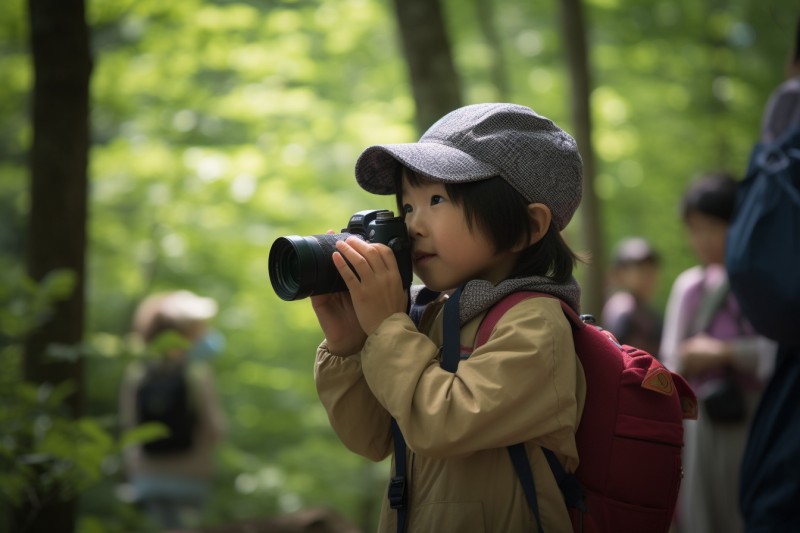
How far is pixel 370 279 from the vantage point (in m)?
1.82

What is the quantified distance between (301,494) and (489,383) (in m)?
7.20

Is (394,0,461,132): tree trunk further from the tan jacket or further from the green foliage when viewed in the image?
the tan jacket

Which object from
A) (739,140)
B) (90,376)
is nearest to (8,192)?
(90,376)

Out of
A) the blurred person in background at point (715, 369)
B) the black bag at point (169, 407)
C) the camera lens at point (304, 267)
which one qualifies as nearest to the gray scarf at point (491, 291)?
the camera lens at point (304, 267)

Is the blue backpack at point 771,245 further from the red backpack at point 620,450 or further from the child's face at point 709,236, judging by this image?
the child's face at point 709,236

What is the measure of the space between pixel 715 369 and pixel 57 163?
10.0 ft

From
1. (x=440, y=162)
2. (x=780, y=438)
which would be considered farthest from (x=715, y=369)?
(x=440, y=162)

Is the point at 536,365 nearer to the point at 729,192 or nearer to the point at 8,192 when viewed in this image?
the point at 729,192

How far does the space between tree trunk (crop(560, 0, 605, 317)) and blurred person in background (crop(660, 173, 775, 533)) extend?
4.64 ft

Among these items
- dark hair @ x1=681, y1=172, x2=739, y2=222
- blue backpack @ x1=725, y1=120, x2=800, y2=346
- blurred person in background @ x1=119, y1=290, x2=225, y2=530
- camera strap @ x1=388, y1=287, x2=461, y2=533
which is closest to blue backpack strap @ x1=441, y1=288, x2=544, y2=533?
camera strap @ x1=388, y1=287, x2=461, y2=533

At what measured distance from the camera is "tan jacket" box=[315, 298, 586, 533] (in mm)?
1689

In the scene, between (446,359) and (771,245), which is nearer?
(446,359)

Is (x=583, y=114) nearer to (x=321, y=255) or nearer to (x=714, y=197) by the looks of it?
(x=714, y=197)

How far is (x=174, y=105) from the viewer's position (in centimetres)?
790
